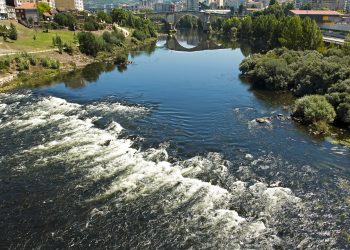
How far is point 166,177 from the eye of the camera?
32656mm

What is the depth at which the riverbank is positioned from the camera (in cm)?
7216

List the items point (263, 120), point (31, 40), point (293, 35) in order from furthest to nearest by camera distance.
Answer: point (31, 40) → point (293, 35) → point (263, 120)

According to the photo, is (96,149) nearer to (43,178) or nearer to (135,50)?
(43,178)

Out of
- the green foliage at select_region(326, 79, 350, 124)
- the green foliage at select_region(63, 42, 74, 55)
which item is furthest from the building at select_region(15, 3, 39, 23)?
the green foliage at select_region(326, 79, 350, 124)

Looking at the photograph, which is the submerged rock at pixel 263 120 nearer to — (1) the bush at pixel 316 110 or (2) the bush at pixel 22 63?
(1) the bush at pixel 316 110

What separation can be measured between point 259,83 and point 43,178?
4951 centimetres

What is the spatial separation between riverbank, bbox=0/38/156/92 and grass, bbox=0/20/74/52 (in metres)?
6.94

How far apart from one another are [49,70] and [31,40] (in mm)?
28595

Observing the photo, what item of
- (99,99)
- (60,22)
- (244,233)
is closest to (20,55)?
(99,99)

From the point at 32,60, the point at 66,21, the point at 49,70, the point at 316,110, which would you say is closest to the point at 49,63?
the point at 49,70

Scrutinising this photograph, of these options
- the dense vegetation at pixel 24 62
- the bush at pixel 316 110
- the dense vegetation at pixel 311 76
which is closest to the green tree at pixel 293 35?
the dense vegetation at pixel 311 76

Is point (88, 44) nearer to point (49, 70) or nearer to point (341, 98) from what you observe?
point (49, 70)

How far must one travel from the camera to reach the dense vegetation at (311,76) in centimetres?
4916

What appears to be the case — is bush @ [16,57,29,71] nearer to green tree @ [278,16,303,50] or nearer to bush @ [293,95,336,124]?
bush @ [293,95,336,124]
